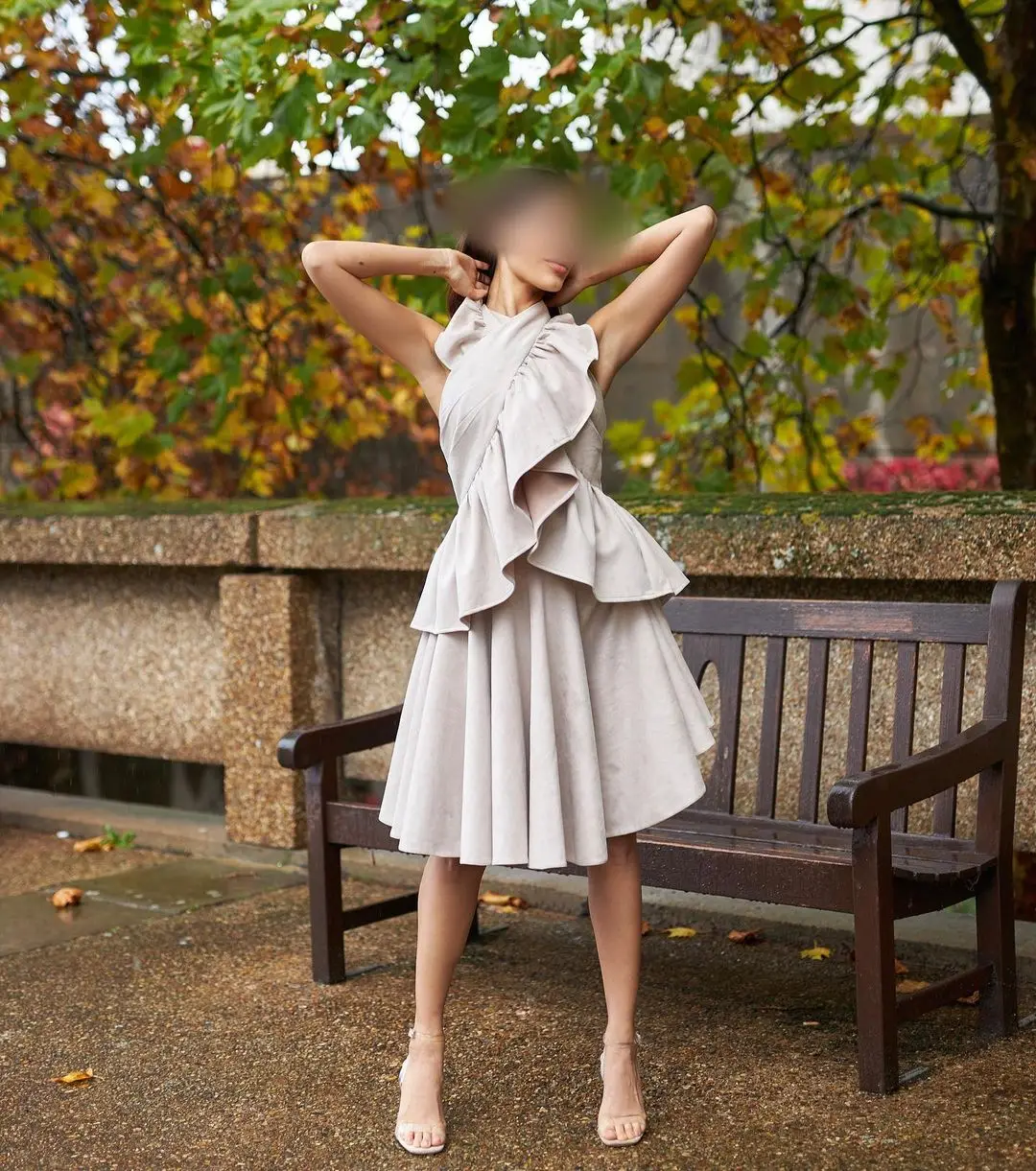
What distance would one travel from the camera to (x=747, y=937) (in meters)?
4.03

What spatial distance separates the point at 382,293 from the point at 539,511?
55 centimetres

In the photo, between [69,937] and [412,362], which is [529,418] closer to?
[412,362]

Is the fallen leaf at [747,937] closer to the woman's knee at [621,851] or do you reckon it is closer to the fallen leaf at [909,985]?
the fallen leaf at [909,985]

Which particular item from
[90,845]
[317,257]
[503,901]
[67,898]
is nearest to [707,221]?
[317,257]

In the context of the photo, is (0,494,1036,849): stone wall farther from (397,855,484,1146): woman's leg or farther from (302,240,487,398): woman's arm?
(397,855,484,1146): woman's leg

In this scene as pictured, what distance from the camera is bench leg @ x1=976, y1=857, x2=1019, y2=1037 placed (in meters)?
3.20

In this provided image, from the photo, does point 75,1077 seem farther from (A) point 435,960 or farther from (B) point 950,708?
(B) point 950,708

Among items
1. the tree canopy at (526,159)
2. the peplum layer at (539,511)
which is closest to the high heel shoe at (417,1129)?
the peplum layer at (539,511)

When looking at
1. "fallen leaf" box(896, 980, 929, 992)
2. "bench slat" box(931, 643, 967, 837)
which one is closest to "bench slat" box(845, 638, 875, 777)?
"bench slat" box(931, 643, 967, 837)

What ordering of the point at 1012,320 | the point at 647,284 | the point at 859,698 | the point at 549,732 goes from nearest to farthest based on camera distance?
1. the point at 549,732
2. the point at 647,284
3. the point at 859,698
4. the point at 1012,320

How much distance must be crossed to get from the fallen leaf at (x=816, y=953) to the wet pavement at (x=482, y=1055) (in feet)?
0.11

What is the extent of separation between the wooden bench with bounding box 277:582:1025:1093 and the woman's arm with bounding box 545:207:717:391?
0.94 metres

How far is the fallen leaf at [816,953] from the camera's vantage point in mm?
3867

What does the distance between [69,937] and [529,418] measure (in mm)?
2423
